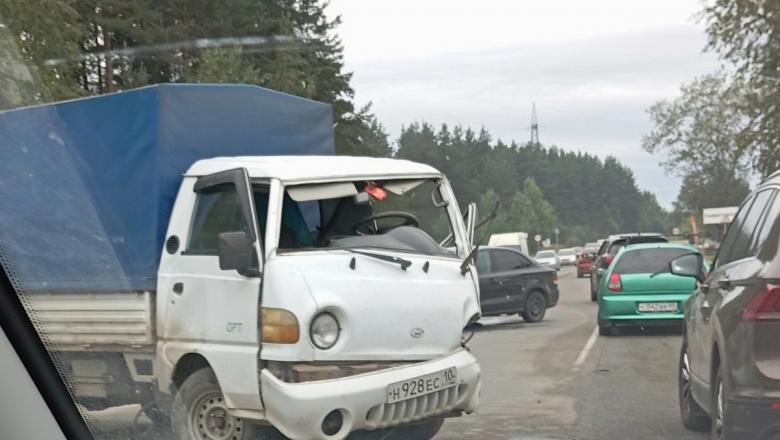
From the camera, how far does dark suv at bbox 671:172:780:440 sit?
505cm

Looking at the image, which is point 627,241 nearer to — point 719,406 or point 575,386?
point 575,386

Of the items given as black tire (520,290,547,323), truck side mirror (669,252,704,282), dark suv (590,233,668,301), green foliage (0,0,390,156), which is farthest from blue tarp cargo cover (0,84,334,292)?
dark suv (590,233,668,301)

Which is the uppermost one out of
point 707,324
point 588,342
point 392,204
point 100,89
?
point 100,89

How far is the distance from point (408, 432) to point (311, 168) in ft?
6.54

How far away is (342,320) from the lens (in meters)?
5.73

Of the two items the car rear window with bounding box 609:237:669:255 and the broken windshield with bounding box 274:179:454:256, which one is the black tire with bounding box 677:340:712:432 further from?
the car rear window with bounding box 609:237:669:255

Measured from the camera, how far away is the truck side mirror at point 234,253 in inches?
226

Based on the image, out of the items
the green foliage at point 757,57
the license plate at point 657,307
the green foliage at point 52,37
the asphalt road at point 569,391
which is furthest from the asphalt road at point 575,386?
the green foliage at point 757,57

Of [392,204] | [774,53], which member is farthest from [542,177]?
[392,204]

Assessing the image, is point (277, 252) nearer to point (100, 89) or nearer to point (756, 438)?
point (756, 438)

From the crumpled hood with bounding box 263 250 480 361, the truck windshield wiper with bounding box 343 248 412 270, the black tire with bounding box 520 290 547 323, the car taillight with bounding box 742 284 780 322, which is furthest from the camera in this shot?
the black tire with bounding box 520 290 547 323

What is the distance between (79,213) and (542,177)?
80987 mm

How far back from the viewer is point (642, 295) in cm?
1493

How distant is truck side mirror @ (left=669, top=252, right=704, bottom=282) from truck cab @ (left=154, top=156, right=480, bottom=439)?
1.81 meters
